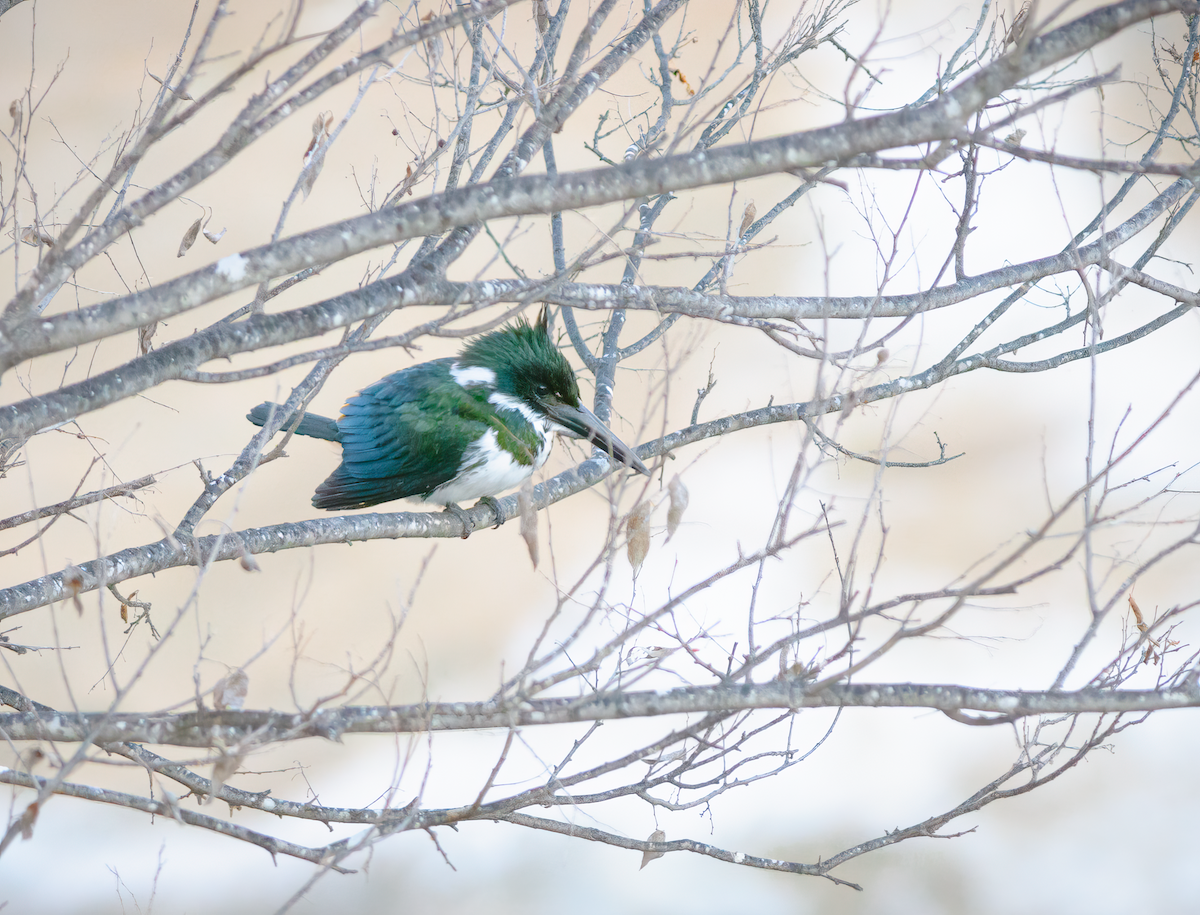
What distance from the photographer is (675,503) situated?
6.72 feet

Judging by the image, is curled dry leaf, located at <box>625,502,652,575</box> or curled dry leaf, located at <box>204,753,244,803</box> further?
curled dry leaf, located at <box>625,502,652,575</box>

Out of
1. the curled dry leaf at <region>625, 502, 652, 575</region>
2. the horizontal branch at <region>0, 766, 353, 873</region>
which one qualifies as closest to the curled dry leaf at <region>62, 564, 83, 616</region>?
the horizontal branch at <region>0, 766, 353, 873</region>

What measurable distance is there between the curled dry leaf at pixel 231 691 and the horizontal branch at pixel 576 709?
0.05m

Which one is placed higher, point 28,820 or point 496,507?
point 496,507

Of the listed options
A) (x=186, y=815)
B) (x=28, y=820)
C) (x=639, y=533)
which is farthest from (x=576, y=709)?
(x=186, y=815)

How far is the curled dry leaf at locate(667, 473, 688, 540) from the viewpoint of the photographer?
2.02 meters

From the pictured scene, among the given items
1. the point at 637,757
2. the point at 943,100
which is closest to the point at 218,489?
the point at 637,757

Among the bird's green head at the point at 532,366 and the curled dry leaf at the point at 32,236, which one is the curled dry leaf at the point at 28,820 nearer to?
the curled dry leaf at the point at 32,236

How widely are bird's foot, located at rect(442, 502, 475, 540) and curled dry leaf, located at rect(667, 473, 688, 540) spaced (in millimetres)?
1764

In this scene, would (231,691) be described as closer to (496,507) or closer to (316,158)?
(316,158)

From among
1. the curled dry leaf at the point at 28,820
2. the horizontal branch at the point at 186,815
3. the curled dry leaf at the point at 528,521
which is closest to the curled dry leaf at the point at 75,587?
the curled dry leaf at the point at 28,820

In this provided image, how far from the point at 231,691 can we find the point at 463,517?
1.83 m

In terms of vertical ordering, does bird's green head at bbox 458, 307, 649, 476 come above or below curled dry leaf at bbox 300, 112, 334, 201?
above

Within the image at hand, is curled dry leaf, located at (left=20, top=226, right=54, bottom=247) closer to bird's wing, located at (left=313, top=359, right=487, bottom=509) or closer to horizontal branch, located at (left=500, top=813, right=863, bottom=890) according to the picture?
bird's wing, located at (left=313, top=359, right=487, bottom=509)
